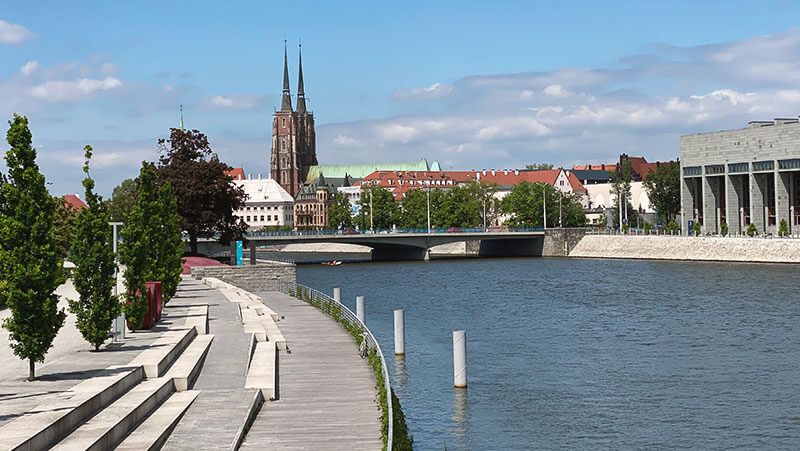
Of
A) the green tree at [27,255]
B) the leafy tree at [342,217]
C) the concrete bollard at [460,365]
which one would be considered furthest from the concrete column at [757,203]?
the green tree at [27,255]

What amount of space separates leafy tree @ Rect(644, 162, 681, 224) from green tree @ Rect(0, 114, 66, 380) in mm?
139174

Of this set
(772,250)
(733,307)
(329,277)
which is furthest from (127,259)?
(772,250)

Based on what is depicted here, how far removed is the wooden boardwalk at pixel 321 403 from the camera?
58.3 ft

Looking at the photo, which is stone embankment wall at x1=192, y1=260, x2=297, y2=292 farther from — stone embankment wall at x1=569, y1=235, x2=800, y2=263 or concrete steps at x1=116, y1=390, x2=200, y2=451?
stone embankment wall at x1=569, y1=235, x2=800, y2=263

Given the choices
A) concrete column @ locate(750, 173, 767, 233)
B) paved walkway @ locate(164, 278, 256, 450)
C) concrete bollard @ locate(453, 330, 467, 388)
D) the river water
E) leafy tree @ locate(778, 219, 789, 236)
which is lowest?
the river water

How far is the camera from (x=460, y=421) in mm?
24891

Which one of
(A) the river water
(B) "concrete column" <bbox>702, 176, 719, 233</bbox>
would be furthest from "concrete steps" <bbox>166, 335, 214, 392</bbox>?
(B) "concrete column" <bbox>702, 176, 719, 233</bbox>

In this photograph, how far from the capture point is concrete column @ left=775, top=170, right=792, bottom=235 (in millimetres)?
113562

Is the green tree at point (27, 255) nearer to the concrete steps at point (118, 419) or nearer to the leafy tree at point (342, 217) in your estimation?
the concrete steps at point (118, 419)

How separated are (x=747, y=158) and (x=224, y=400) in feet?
359

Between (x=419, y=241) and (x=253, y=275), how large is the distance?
219 feet

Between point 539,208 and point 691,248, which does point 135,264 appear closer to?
point 691,248

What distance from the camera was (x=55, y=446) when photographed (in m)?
14.7

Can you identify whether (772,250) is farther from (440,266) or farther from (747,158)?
(440,266)
